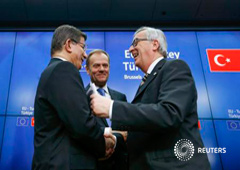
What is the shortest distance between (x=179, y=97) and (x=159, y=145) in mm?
297

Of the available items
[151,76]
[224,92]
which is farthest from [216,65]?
[151,76]

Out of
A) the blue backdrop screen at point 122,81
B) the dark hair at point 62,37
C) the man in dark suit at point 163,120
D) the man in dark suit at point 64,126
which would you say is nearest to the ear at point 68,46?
the dark hair at point 62,37

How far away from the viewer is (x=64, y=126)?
133cm

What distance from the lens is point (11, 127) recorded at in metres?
3.92

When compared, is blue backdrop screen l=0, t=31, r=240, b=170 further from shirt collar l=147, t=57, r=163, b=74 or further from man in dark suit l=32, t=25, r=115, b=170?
man in dark suit l=32, t=25, r=115, b=170

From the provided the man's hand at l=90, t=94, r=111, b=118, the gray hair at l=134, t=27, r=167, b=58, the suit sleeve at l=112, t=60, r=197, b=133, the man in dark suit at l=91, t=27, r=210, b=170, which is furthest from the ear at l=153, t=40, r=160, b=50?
the man's hand at l=90, t=94, r=111, b=118

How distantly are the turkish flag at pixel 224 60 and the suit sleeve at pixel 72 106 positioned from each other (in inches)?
148

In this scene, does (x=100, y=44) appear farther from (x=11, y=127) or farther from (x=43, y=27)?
(x=11, y=127)

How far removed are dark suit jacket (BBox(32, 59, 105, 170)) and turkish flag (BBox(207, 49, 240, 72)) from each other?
3785 mm

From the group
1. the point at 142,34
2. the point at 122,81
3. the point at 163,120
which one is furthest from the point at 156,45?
the point at 122,81

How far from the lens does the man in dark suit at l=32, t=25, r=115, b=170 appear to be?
1.25m

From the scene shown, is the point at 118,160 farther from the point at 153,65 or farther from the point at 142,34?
the point at 142,34

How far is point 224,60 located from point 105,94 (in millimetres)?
3168

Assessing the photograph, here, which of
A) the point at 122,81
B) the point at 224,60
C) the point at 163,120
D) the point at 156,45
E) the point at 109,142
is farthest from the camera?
the point at 224,60
